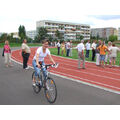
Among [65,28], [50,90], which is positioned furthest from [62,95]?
[65,28]

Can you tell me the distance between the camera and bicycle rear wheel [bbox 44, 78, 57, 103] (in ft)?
15.0

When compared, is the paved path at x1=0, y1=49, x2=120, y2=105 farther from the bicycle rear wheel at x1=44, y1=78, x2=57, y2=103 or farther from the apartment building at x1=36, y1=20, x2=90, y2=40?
the apartment building at x1=36, y1=20, x2=90, y2=40

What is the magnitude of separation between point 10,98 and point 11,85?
5.16ft

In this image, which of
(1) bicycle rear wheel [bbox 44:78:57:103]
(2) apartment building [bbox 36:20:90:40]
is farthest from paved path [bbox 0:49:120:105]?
(2) apartment building [bbox 36:20:90:40]

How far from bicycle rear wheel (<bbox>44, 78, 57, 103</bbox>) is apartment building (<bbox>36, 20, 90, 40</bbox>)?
98.9m

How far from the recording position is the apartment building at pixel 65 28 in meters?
104

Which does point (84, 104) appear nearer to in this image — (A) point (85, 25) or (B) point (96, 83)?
(B) point (96, 83)

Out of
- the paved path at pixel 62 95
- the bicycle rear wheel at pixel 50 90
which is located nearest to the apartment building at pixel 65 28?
the paved path at pixel 62 95

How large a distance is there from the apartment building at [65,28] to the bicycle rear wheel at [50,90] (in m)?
98.9

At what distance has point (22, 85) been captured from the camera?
259 inches

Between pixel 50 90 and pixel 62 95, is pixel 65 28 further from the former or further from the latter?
pixel 50 90

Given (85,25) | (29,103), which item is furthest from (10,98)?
(85,25)

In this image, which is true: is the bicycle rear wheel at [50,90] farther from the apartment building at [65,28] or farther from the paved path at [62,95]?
the apartment building at [65,28]

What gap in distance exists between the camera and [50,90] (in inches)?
186
